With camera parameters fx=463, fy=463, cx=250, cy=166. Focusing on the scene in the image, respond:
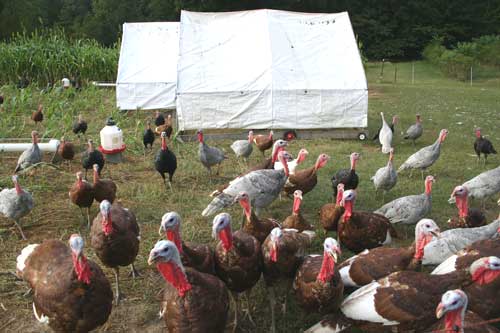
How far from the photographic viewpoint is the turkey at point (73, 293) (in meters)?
3.81

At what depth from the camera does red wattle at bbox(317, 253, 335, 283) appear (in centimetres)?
422

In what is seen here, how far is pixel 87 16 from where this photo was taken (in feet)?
127

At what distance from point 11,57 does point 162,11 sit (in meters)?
19.7

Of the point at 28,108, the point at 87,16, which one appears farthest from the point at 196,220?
the point at 87,16

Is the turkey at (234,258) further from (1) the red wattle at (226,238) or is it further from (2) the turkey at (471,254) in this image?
(2) the turkey at (471,254)

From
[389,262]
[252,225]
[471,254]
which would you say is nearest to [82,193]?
[252,225]

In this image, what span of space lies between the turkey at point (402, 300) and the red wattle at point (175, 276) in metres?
1.33

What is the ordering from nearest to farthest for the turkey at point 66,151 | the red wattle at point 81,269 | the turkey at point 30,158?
1. the red wattle at point 81,269
2. the turkey at point 30,158
3. the turkey at point 66,151

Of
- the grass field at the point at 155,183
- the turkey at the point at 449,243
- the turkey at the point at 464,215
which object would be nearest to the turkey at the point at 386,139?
the grass field at the point at 155,183

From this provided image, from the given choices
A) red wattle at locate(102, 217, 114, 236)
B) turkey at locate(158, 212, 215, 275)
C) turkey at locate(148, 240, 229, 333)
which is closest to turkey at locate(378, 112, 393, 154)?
turkey at locate(158, 212, 215, 275)

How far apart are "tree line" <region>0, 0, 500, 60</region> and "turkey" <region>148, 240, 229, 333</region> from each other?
3328 cm

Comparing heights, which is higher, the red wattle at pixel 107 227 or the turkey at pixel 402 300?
the red wattle at pixel 107 227

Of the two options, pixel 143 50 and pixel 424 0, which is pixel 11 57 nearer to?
pixel 143 50

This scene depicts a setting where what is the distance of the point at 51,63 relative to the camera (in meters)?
18.9
